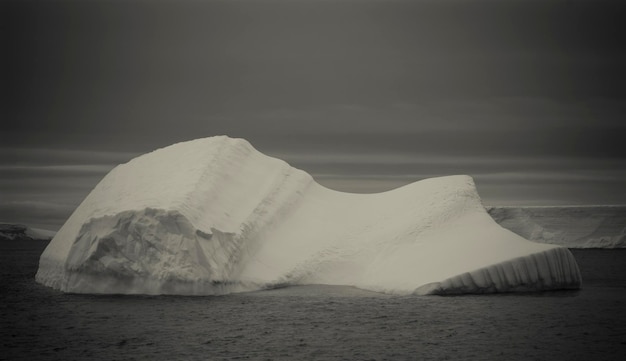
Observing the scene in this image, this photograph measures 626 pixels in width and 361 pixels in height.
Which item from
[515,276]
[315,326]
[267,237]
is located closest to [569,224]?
[515,276]

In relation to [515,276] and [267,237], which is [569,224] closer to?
[515,276]

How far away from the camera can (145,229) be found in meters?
29.2

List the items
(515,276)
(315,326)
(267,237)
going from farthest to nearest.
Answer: (267,237) < (515,276) < (315,326)

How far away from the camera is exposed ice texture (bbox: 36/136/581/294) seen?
2897 centimetres

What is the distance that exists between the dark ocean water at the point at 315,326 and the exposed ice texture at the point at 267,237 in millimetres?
760

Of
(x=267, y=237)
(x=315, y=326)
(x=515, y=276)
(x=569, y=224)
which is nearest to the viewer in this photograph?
(x=315, y=326)

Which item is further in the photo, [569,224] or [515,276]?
[569,224]

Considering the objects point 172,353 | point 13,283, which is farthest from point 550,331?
point 13,283

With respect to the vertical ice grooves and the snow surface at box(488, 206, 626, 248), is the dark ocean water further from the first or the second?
the snow surface at box(488, 206, 626, 248)

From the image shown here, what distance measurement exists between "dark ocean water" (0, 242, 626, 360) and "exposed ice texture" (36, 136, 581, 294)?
2.49 ft

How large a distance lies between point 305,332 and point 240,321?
2.46 meters

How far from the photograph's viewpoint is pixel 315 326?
24.2 m

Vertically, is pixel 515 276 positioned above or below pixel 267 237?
below

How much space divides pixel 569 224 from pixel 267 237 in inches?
1403
